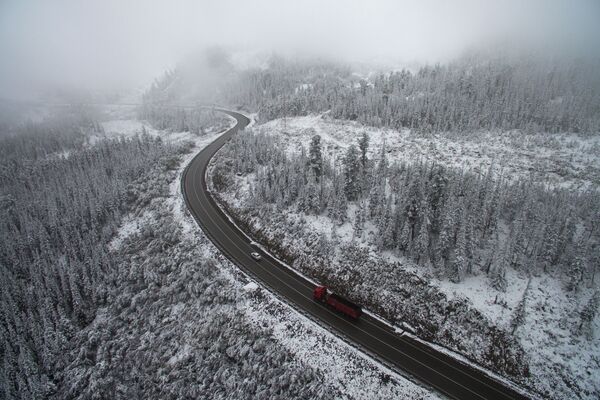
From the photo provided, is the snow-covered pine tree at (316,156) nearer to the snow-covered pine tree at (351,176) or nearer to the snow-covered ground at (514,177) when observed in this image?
the snow-covered pine tree at (351,176)

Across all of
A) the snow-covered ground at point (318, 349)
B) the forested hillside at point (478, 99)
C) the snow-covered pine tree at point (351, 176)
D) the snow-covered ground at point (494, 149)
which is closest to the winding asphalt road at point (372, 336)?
the snow-covered ground at point (318, 349)

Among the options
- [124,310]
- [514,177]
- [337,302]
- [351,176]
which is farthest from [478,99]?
[124,310]

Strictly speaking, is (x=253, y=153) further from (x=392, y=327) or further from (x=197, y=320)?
(x=392, y=327)

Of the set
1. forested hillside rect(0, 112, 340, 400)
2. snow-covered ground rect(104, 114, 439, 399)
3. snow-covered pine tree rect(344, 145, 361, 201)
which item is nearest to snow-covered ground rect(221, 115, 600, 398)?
snow-covered pine tree rect(344, 145, 361, 201)

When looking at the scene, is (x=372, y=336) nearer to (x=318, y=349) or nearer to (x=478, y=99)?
(x=318, y=349)

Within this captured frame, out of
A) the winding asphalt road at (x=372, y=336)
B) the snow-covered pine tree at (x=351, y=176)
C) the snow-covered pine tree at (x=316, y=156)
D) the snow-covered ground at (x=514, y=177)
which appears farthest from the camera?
the snow-covered pine tree at (x=316, y=156)

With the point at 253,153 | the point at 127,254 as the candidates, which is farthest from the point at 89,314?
the point at 253,153
